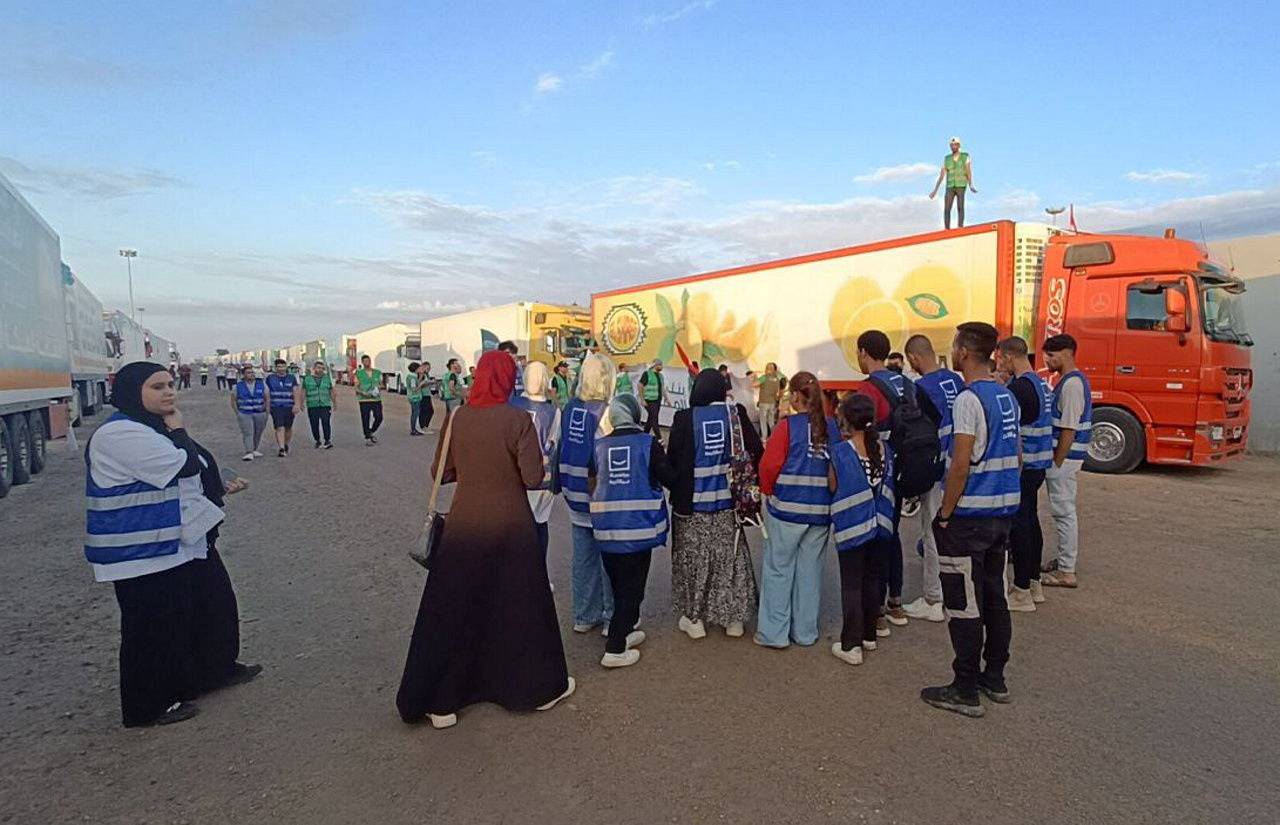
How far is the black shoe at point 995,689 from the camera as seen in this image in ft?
12.0

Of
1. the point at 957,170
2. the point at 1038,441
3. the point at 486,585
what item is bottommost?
the point at 486,585

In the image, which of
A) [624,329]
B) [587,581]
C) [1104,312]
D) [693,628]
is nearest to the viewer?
[693,628]

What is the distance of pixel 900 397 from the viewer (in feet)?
14.1

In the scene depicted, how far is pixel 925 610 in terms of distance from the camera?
495cm

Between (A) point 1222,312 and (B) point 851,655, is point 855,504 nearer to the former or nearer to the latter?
(B) point 851,655

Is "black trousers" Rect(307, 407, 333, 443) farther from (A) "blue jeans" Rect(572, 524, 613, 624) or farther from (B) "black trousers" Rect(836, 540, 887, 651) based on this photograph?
(B) "black trousers" Rect(836, 540, 887, 651)

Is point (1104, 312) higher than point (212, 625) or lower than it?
higher

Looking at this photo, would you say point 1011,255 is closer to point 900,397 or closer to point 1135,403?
point 1135,403

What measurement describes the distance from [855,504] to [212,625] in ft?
12.1

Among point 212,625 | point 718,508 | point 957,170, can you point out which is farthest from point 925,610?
point 957,170

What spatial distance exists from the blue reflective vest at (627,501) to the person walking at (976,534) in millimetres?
1564

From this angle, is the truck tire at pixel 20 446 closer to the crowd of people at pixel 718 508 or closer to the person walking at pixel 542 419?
the crowd of people at pixel 718 508

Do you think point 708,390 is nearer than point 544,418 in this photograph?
Yes

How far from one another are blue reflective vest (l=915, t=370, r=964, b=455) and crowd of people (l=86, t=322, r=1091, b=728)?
0.05 ft
